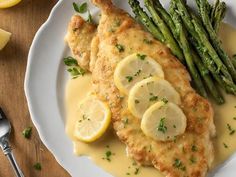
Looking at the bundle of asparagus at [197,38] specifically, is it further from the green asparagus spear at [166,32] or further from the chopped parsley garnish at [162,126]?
the chopped parsley garnish at [162,126]

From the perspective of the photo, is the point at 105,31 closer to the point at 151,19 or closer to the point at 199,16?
the point at 151,19

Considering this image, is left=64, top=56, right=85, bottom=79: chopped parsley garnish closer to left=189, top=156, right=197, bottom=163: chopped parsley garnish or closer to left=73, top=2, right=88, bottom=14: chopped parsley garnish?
left=73, top=2, right=88, bottom=14: chopped parsley garnish

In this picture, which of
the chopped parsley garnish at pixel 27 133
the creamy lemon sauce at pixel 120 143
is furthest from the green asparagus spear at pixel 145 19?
the chopped parsley garnish at pixel 27 133

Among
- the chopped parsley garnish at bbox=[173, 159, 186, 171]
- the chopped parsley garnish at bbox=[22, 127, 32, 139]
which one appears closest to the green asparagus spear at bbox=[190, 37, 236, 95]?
the chopped parsley garnish at bbox=[173, 159, 186, 171]

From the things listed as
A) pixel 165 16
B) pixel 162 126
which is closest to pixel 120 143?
pixel 162 126

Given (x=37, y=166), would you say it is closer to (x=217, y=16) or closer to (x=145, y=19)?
(x=145, y=19)

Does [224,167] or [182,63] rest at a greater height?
[182,63]

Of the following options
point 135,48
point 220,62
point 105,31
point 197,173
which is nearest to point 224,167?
point 197,173

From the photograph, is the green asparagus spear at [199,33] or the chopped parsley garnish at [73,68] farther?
the chopped parsley garnish at [73,68]
